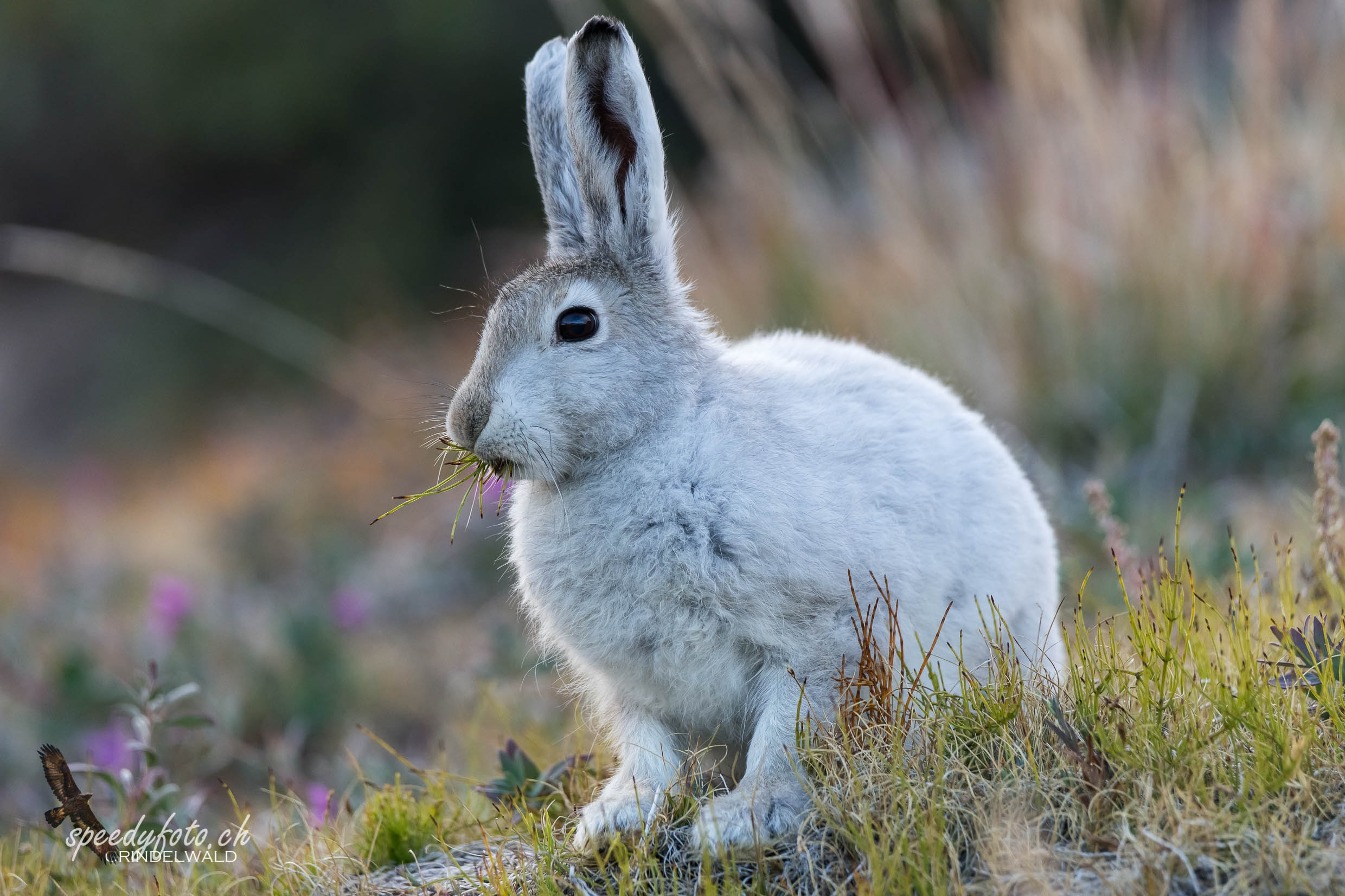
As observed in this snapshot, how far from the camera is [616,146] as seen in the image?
290cm

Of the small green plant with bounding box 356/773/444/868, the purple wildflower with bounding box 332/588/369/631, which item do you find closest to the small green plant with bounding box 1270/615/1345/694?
the small green plant with bounding box 356/773/444/868

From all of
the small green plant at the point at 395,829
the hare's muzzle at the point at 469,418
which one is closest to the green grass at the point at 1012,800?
the small green plant at the point at 395,829

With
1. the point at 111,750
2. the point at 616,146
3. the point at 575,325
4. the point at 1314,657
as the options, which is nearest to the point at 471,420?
the point at 575,325

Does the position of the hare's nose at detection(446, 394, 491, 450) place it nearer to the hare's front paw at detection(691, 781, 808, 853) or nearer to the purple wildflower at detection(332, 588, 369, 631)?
Result: the hare's front paw at detection(691, 781, 808, 853)

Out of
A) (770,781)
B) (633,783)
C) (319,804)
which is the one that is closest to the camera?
(770,781)

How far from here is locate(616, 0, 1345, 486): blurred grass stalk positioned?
5695 millimetres

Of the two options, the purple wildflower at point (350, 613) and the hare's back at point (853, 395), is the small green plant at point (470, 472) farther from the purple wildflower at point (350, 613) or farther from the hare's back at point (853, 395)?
the purple wildflower at point (350, 613)

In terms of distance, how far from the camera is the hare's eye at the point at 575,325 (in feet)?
9.15

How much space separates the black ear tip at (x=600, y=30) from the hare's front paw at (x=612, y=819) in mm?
1755

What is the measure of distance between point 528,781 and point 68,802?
1148mm

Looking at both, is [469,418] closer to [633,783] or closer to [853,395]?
[633,783]

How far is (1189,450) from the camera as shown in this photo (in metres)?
5.69

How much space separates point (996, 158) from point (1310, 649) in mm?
4857

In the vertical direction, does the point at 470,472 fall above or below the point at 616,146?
below
